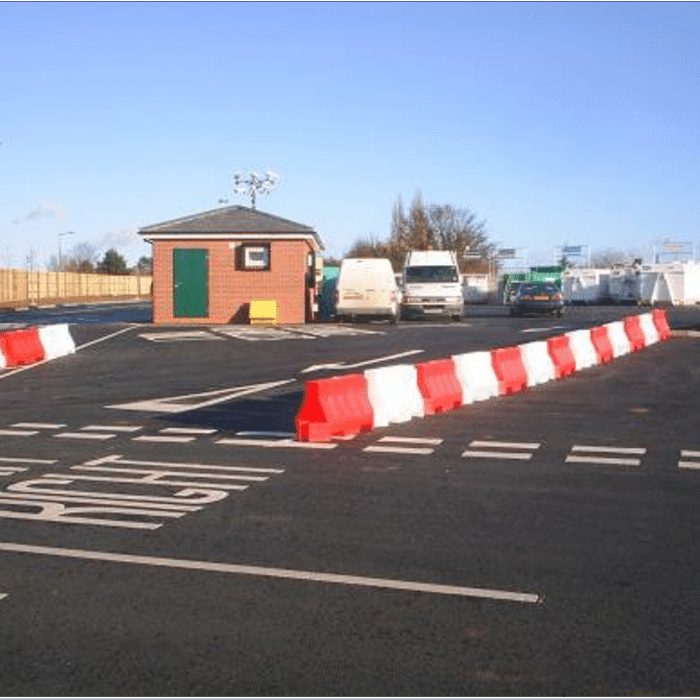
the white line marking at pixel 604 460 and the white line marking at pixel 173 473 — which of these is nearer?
the white line marking at pixel 173 473

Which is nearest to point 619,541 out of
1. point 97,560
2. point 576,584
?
point 576,584

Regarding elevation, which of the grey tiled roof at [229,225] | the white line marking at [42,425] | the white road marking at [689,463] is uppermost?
the grey tiled roof at [229,225]

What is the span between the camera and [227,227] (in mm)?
A: 35875

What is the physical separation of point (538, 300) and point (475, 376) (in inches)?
1216

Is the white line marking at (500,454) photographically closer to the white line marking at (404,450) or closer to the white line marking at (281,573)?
the white line marking at (404,450)

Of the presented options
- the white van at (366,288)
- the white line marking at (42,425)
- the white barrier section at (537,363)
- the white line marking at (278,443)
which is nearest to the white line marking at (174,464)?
the white line marking at (278,443)

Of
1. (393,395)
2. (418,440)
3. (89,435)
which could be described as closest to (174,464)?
(89,435)

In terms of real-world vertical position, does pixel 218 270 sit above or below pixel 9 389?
above

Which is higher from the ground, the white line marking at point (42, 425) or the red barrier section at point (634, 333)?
the red barrier section at point (634, 333)

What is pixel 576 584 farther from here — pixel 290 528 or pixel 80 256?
pixel 80 256

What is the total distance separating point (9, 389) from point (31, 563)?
11068mm

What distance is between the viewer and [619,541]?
21.5ft

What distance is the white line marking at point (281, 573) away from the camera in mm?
5414

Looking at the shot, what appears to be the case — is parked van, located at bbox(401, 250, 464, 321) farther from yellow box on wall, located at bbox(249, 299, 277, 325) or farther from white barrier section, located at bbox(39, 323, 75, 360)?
white barrier section, located at bbox(39, 323, 75, 360)
